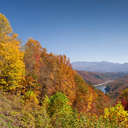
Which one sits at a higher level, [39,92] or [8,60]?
[8,60]

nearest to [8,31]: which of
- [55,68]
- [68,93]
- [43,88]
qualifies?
[55,68]

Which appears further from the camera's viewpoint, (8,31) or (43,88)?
(43,88)

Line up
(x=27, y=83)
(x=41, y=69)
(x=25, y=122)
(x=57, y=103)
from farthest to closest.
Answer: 1. (x=41, y=69)
2. (x=27, y=83)
3. (x=57, y=103)
4. (x=25, y=122)

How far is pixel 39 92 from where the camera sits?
23688 mm

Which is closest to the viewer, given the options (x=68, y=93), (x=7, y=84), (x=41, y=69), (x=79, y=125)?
(x=79, y=125)

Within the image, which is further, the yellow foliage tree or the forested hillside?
the yellow foliage tree

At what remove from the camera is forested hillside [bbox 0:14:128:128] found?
22.0 feet

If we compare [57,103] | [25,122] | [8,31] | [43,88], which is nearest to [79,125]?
[25,122]

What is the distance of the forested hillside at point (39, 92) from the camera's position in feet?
22.0

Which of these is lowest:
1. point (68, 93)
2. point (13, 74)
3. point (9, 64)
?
point (68, 93)

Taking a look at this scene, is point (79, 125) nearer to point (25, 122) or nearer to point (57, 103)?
point (25, 122)

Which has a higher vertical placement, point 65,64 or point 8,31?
point 8,31

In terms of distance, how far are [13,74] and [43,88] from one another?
9784mm

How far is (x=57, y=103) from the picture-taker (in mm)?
12062
